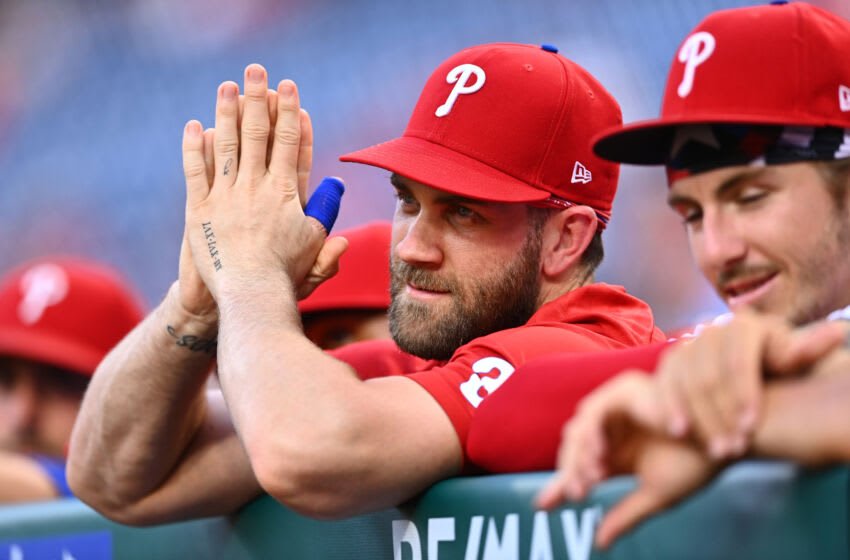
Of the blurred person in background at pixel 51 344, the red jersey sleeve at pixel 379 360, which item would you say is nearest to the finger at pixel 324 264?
the red jersey sleeve at pixel 379 360

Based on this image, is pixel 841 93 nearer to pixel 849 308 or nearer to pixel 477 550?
pixel 849 308

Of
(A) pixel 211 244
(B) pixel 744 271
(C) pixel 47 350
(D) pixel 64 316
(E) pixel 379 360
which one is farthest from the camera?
(D) pixel 64 316

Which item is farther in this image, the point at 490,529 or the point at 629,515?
the point at 490,529

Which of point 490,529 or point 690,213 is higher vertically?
point 690,213

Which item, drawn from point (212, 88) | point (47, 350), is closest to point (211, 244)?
point (47, 350)

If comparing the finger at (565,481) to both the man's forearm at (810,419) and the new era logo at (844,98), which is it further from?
the new era logo at (844,98)

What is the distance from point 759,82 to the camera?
1646 mm

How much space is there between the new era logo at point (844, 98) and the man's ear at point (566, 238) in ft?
2.36

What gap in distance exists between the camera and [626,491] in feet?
4.00

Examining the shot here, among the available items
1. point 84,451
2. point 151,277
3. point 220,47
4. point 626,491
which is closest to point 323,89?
point 220,47

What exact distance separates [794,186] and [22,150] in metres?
5.98

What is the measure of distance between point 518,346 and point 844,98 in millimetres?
617

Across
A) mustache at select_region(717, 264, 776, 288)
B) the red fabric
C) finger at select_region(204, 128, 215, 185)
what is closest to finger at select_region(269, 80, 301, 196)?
finger at select_region(204, 128, 215, 185)

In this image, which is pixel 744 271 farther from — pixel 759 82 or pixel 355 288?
pixel 355 288
